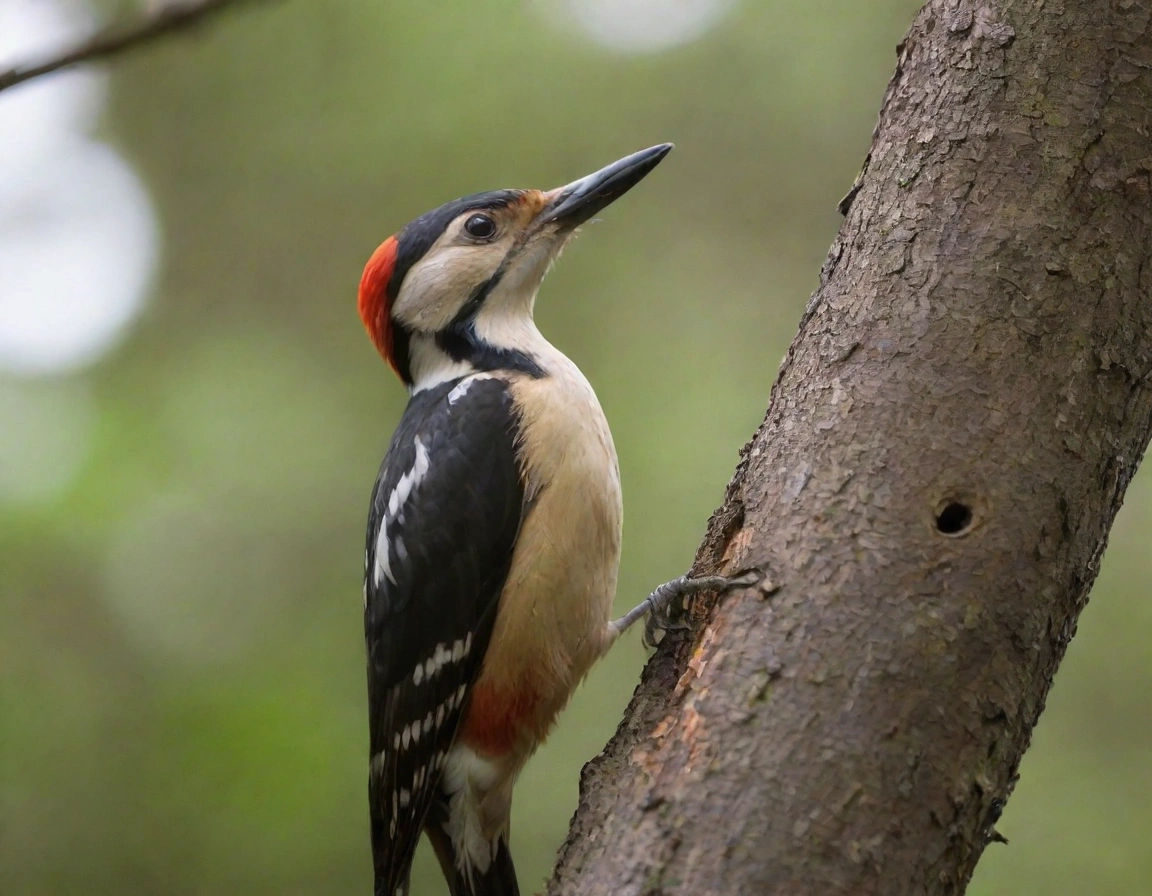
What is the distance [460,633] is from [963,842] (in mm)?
1504

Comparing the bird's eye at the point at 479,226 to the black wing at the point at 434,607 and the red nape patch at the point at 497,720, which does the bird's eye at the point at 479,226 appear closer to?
the black wing at the point at 434,607

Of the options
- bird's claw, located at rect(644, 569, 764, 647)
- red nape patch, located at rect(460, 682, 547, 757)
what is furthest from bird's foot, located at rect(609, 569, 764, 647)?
red nape patch, located at rect(460, 682, 547, 757)

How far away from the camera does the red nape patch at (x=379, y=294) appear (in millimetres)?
3590

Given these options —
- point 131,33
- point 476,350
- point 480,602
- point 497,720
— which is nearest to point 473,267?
point 476,350

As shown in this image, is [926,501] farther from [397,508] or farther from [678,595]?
[397,508]

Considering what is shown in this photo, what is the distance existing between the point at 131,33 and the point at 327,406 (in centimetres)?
451

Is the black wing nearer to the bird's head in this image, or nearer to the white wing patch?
the white wing patch

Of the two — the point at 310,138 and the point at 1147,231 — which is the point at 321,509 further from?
the point at 1147,231

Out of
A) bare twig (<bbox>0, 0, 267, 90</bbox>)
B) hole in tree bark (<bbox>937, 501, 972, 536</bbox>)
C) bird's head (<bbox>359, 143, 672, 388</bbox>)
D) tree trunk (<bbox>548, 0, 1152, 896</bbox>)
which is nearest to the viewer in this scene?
bare twig (<bbox>0, 0, 267, 90</bbox>)

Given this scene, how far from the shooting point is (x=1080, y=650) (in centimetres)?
486

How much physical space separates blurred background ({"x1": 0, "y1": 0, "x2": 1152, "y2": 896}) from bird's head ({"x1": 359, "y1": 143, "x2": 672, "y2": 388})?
148 centimetres

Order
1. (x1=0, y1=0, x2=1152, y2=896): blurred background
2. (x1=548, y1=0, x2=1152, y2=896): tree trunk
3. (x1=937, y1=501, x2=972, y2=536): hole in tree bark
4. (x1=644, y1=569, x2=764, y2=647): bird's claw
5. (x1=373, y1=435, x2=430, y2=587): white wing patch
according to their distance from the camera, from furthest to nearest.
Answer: (x1=0, y1=0, x2=1152, y2=896): blurred background, (x1=373, y1=435, x2=430, y2=587): white wing patch, (x1=644, y1=569, x2=764, y2=647): bird's claw, (x1=937, y1=501, x2=972, y2=536): hole in tree bark, (x1=548, y1=0, x2=1152, y2=896): tree trunk

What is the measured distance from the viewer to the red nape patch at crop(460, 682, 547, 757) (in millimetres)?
3033

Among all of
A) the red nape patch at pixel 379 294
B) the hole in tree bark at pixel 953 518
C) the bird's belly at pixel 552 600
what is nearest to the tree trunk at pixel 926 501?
the hole in tree bark at pixel 953 518
